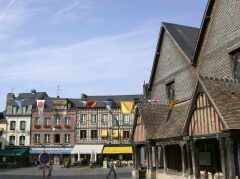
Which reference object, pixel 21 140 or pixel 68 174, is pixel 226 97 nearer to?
pixel 68 174

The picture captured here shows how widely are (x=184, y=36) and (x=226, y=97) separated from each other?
1018cm

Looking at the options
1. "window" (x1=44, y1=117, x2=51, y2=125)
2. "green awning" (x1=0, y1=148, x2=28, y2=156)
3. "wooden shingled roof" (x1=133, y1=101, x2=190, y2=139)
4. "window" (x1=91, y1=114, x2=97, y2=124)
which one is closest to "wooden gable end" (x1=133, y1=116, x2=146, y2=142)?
"wooden shingled roof" (x1=133, y1=101, x2=190, y2=139)

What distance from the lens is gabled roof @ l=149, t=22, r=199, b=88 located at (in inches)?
760

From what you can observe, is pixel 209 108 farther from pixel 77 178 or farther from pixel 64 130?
pixel 64 130

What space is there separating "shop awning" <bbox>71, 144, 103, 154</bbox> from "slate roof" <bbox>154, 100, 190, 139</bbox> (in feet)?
81.5

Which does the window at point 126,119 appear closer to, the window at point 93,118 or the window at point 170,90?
the window at point 93,118

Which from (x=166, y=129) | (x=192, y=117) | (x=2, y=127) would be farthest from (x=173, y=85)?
(x=2, y=127)

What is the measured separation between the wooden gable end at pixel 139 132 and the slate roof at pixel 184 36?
5.14 meters

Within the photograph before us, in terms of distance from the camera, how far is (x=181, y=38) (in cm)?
2056

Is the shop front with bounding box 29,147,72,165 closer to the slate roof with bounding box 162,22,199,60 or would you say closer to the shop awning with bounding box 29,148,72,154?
the shop awning with bounding box 29,148,72,154

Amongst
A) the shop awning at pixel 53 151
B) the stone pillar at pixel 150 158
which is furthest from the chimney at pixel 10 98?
the stone pillar at pixel 150 158

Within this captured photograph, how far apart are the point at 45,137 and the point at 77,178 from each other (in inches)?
928

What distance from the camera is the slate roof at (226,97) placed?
35.4ft

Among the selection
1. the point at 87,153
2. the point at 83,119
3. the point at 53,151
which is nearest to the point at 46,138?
the point at 53,151
